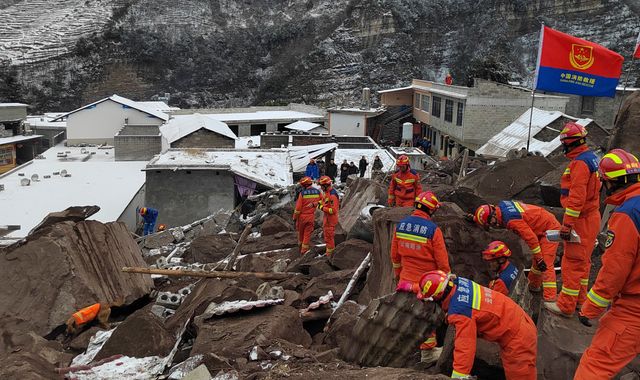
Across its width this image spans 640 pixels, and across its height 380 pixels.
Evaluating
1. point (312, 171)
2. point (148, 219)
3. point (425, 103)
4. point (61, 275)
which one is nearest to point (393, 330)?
point (61, 275)

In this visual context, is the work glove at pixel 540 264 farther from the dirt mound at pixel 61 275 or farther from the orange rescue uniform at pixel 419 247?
the dirt mound at pixel 61 275

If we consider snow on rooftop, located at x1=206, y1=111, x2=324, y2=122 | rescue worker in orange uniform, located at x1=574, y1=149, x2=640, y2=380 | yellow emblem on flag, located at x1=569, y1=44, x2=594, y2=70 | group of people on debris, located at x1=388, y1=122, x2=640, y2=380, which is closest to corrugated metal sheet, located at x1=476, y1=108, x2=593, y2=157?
yellow emblem on flag, located at x1=569, y1=44, x2=594, y2=70

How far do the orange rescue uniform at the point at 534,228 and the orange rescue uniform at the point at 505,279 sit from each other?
0.29m

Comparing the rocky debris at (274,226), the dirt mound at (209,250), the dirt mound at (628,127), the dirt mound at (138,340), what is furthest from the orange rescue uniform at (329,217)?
the dirt mound at (628,127)

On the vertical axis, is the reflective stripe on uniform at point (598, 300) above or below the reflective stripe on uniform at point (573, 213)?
below

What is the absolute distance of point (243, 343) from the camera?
5.42 m

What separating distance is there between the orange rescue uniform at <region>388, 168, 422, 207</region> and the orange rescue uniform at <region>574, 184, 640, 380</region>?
5.60 metres

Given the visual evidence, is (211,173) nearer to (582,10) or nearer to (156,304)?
(156,304)

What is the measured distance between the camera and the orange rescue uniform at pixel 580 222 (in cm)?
520

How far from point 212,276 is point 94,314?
161 cm

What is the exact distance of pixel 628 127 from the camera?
7.92 metres


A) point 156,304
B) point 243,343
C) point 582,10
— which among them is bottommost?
point 156,304

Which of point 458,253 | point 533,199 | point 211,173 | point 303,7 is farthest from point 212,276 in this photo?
point 303,7

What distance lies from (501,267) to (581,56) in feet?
20.4
